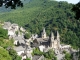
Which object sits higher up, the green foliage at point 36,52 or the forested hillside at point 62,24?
the green foliage at point 36,52

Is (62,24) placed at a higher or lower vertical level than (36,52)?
lower

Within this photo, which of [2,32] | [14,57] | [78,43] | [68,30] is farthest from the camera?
[68,30]

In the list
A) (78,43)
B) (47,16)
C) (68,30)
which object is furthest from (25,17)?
(78,43)

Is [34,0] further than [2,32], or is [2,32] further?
[34,0]

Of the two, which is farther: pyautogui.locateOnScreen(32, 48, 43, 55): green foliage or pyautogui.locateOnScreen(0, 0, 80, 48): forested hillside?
pyautogui.locateOnScreen(0, 0, 80, 48): forested hillside

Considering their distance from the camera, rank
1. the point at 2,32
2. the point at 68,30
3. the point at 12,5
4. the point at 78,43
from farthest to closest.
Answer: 1. the point at 68,30
2. the point at 78,43
3. the point at 2,32
4. the point at 12,5

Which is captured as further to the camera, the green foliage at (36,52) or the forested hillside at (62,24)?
the forested hillside at (62,24)

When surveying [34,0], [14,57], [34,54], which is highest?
[14,57]

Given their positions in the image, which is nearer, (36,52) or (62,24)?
(36,52)

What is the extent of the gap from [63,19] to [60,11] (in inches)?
624

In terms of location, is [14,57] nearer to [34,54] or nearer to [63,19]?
[34,54]

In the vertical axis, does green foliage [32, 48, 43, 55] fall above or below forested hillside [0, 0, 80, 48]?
above

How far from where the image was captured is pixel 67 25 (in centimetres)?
9400

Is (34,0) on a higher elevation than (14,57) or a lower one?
lower
